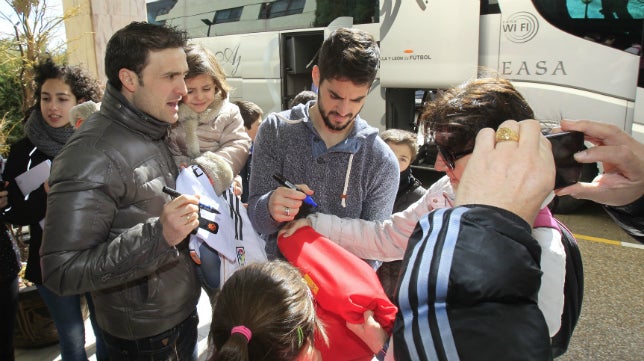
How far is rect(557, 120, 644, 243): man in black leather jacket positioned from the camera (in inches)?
41.9

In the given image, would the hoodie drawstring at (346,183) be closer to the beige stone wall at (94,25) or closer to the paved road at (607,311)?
the paved road at (607,311)

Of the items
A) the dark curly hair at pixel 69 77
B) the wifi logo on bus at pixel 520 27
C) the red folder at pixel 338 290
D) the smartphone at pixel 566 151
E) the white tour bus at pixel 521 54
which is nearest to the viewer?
the smartphone at pixel 566 151

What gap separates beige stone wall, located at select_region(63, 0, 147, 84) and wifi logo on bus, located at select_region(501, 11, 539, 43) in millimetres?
4861

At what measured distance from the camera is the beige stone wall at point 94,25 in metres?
4.59

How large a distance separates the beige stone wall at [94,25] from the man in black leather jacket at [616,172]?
182 inches

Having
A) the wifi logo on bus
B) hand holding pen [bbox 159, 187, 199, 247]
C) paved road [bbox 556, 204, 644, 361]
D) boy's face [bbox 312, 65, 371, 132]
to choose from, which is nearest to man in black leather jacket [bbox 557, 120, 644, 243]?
boy's face [bbox 312, 65, 371, 132]

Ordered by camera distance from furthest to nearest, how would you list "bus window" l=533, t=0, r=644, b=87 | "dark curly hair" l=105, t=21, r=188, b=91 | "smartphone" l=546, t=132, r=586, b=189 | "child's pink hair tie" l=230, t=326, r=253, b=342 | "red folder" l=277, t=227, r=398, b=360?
"bus window" l=533, t=0, r=644, b=87
"dark curly hair" l=105, t=21, r=188, b=91
"red folder" l=277, t=227, r=398, b=360
"child's pink hair tie" l=230, t=326, r=253, b=342
"smartphone" l=546, t=132, r=586, b=189

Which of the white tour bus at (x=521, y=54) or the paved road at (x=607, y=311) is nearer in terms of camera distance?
the paved road at (x=607, y=311)

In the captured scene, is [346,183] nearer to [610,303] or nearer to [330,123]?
[330,123]

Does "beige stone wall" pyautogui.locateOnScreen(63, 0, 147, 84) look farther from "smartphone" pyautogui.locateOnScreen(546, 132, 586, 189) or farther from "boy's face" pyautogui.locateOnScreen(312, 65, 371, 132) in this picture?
"smartphone" pyautogui.locateOnScreen(546, 132, 586, 189)

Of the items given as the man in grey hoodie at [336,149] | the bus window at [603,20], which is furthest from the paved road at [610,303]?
the man in grey hoodie at [336,149]

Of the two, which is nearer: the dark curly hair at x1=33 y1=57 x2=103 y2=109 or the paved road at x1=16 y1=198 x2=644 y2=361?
the dark curly hair at x1=33 y1=57 x2=103 y2=109

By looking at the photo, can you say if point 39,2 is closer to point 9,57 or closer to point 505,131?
point 9,57

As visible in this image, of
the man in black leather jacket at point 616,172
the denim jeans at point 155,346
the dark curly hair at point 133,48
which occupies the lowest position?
the denim jeans at point 155,346
